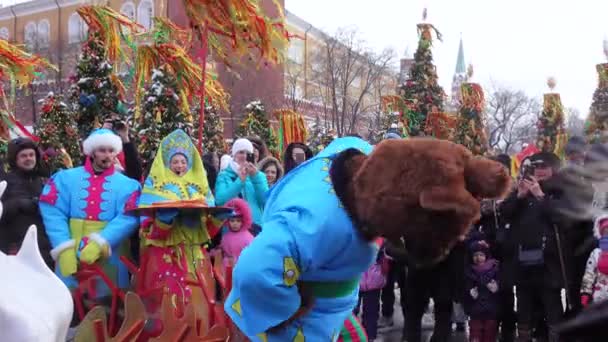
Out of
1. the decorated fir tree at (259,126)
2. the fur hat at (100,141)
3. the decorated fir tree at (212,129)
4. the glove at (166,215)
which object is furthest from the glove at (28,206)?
the decorated fir tree at (212,129)

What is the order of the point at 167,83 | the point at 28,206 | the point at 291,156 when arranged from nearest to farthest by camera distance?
the point at 28,206
the point at 291,156
the point at 167,83

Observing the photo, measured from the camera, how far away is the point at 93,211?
4832 mm

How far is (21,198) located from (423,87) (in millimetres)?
15756

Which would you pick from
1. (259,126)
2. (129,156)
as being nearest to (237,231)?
(129,156)

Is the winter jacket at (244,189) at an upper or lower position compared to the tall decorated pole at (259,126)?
lower

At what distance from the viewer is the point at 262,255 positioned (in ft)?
7.67

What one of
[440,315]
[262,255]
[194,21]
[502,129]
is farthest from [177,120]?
[502,129]

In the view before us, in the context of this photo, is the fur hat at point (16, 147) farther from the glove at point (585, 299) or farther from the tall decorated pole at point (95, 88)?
the tall decorated pole at point (95, 88)

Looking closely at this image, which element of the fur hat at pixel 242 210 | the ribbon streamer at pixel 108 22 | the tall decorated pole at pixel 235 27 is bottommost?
the fur hat at pixel 242 210

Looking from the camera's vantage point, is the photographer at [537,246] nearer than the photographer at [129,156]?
Yes

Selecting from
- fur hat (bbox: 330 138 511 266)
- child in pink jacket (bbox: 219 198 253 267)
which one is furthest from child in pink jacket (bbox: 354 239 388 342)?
fur hat (bbox: 330 138 511 266)

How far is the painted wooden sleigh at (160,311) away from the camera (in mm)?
4137

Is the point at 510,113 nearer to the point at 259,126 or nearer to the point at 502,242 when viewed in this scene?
the point at 259,126

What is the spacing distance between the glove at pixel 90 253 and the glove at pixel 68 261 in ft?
0.36
